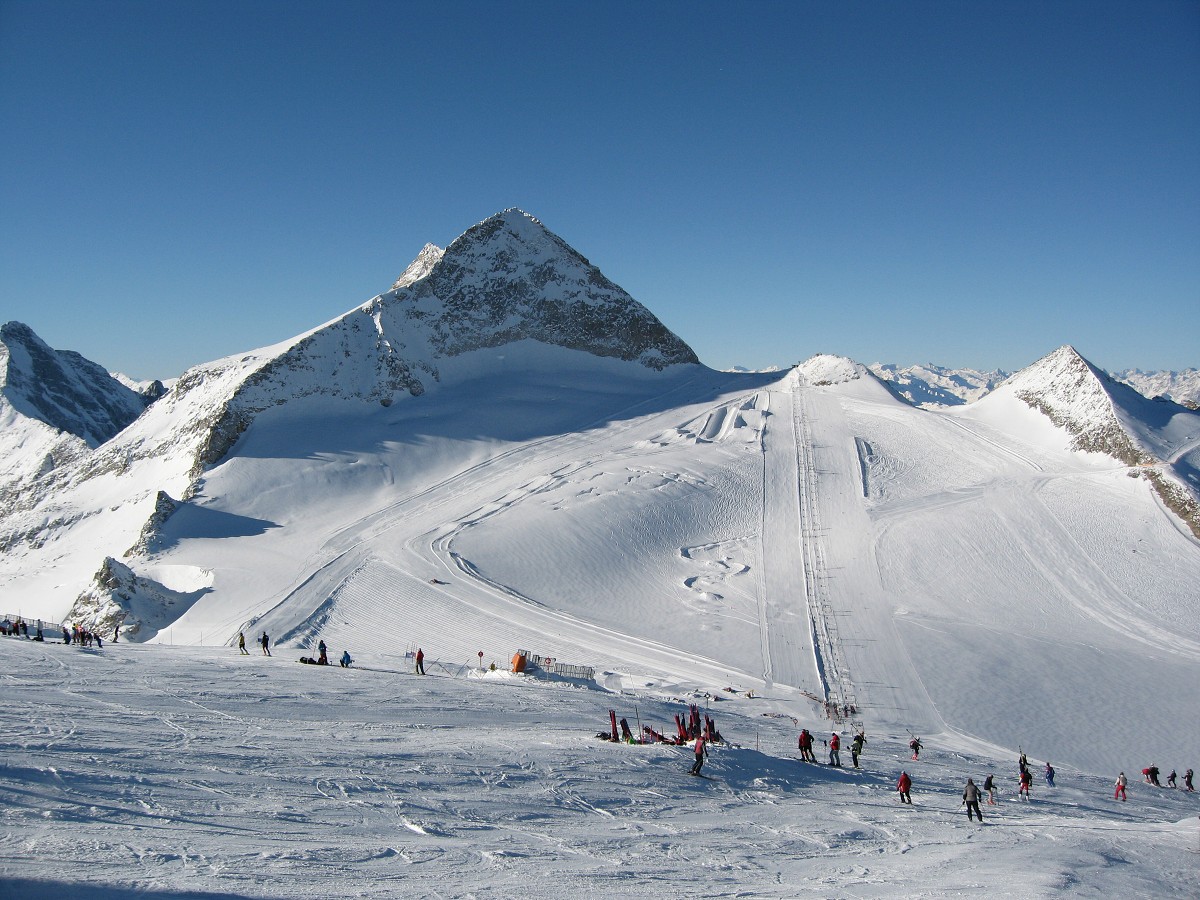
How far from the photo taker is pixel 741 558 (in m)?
36.2

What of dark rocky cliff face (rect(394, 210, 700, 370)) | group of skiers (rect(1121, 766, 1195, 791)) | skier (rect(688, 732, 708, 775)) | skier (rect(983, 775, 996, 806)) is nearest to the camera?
skier (rect(688, 732, 708, 775))

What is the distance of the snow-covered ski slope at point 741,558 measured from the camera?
26.0 m

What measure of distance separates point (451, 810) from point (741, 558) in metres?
27.4

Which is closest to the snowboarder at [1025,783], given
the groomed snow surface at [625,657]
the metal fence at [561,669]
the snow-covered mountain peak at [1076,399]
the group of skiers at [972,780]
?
the group of skiers at [972,780]

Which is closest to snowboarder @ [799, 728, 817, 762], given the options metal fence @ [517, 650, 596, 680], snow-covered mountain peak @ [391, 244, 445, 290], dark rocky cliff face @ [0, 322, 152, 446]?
metal fence @ [517, 650, 596, 680]

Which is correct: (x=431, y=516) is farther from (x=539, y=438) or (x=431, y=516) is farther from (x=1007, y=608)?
(x=1007, y=608)

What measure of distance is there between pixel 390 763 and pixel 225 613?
22264mm

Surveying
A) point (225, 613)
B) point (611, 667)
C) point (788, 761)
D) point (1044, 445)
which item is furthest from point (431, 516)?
point (1044, 445)

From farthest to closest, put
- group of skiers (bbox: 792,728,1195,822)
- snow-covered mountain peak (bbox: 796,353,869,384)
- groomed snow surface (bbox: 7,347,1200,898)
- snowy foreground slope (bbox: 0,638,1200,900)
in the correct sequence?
snow-covered mountain peak (bbox: 796,353,869,384)
group of skiers (bbox: 792,728,1195,822)
groomed snow surface (bbox: 7,347,1200,898)
snowy foreground slope (bbox: 0,638,1200,900)

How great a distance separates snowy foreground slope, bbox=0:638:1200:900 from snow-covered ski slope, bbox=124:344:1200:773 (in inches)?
329

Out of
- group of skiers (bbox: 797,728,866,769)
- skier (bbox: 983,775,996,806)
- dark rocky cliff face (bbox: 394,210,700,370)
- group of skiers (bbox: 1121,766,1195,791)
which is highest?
dark rocky cliff face (bbox: 394,210,700,370)

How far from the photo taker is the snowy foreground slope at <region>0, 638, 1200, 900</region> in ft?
24.9

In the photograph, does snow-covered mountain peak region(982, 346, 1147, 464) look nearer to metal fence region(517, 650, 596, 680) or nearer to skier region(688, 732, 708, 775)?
metal fence region(517, 650, 596, 680)

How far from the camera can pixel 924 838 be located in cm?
1146
